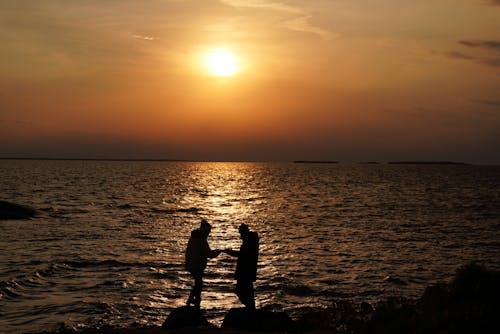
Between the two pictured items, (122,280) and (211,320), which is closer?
(211,320)

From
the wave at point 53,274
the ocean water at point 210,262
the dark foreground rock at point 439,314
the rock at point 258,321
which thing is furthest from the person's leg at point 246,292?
the wave at point 53,274

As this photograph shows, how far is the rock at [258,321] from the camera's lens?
41.2ft

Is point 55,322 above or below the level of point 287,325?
below

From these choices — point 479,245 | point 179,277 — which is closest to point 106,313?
point 179,277

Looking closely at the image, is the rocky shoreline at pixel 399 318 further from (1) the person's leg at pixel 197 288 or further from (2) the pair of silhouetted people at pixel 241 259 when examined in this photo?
(1) the person's leg at pixel 197 288

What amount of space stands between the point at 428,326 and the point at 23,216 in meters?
41.0

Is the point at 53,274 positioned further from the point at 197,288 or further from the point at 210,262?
the point at 197,288

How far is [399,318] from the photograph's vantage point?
1178 centimetres

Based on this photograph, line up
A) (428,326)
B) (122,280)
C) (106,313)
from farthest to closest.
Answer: (122,280)
(106,313)
(428,326)

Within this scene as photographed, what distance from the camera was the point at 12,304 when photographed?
1795 centimetres

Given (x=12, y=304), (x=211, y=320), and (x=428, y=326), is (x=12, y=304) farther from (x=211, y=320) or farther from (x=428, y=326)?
(x=428, y=326)

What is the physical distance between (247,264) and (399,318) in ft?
13.2

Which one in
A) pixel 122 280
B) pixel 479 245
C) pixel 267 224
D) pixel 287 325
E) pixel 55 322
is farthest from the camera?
pixel 267 224

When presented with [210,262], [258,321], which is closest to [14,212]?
[210,262]
